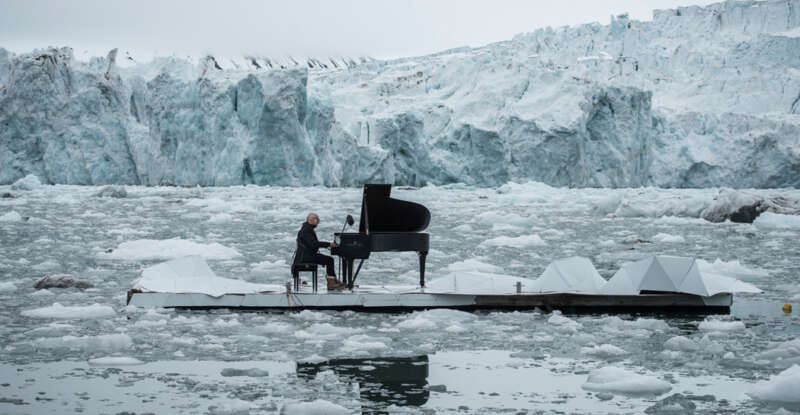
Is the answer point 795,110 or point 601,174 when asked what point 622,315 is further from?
point 795,110

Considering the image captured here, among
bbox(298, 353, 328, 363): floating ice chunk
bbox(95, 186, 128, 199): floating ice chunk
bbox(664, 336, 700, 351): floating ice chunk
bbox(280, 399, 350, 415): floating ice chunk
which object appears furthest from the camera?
bbox(95, 186, 128, 199): floating ice chunk

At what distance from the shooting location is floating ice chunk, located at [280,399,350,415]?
5.32 metres

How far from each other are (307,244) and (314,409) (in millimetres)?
4439

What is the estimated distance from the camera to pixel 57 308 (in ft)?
29.8

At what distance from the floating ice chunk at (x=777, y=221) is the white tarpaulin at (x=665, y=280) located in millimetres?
14975

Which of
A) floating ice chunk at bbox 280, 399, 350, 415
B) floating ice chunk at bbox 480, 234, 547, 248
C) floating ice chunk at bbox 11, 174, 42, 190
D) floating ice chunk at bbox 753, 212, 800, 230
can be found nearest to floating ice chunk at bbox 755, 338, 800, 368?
floating ice chunk at bbox 280, 399, 350, 415

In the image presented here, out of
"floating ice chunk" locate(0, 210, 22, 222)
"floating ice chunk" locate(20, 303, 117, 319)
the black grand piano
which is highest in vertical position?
the black grand piano

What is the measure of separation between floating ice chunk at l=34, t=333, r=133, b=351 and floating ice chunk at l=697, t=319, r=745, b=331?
219 inches

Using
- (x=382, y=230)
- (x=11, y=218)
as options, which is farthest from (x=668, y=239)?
(x=11, y=218)

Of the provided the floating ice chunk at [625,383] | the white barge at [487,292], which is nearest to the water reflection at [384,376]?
the floating ice chunk at [625,383]

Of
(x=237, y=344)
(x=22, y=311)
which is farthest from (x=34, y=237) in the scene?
(x=237, y=344)

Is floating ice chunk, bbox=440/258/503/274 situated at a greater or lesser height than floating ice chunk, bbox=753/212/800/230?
lesser

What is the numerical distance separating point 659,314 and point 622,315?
49 centimetres

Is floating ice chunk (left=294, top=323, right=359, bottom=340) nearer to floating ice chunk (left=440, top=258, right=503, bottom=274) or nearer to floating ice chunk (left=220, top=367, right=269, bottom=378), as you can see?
floating ice chunk (left=220, top=367, right=269, bottom=378)
